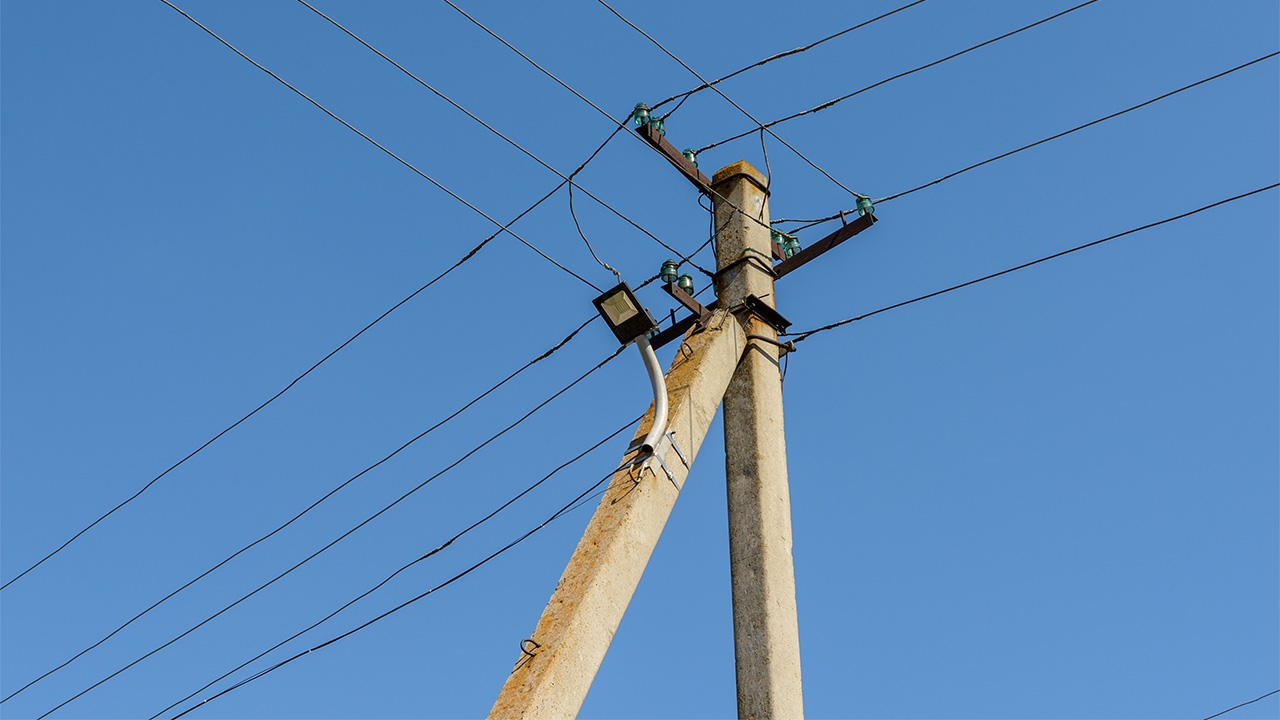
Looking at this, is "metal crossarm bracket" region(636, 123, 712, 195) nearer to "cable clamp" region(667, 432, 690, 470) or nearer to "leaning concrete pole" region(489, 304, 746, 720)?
"leaning concrete pole" region(489, 304, 746, 720)

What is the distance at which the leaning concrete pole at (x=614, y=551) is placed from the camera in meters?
5.11

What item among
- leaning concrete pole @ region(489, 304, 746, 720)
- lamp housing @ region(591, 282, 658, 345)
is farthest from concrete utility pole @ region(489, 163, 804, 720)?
lamp housing @ region(591, 282, 658, 345)

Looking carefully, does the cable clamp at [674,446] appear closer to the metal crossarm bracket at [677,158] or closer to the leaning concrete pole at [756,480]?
the leaning concrete pole at [756,480]

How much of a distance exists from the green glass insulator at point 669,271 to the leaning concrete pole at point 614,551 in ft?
1.66

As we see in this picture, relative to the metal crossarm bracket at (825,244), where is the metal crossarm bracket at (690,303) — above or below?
below

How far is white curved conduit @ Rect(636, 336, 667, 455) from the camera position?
6.13m

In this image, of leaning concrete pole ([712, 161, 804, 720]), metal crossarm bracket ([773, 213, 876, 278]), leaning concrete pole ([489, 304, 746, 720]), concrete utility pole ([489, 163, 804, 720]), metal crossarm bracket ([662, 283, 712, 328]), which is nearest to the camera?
leaning concrete pole ([489, 304, 746, 720])

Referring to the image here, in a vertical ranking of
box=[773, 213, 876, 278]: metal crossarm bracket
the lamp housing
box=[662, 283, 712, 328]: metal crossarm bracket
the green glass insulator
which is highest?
box=[773, 213, 876, 278]: metal crossarm bracket

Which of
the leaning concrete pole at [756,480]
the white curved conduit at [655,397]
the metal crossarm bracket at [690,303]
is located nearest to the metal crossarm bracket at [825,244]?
the leaning concrete pole at [756,480]

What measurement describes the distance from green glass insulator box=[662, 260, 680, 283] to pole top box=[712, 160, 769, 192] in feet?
Answer: 2.12

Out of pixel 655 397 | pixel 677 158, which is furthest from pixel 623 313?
pixel 677 158

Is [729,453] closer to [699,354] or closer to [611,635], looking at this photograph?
[699,354]

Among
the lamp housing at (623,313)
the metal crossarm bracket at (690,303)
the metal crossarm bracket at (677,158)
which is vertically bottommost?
the lamp housing at (623,313)

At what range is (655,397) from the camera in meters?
6.31
